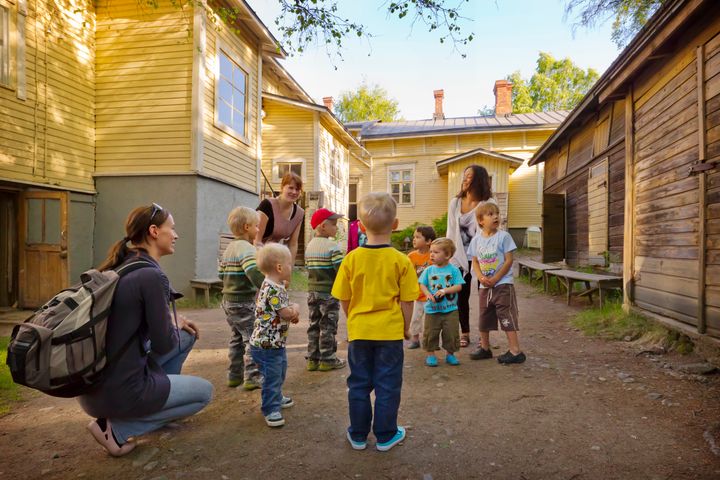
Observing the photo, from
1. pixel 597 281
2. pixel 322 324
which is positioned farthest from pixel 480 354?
pixel 597 281

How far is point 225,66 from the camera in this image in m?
9.66

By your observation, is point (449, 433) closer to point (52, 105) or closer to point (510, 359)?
point (510, 359)

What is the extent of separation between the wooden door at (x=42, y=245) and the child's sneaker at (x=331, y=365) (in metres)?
6.22

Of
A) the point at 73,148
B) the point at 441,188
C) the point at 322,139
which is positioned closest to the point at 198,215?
the point at 73,148

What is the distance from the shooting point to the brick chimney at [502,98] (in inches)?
992

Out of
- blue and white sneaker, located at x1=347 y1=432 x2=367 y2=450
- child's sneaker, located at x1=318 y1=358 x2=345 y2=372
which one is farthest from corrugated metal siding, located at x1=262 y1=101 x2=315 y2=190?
blue and white sneaker, located at x1=347 y1=432 x2=367 y2=450

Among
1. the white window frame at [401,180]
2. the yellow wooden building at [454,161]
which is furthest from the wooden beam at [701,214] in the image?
the white window frame at [401,180]

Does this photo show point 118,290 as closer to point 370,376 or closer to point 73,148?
point 370,376

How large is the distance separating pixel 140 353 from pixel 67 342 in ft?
1.26

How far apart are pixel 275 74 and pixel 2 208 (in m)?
8.79

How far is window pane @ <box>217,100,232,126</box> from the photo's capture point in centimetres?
946

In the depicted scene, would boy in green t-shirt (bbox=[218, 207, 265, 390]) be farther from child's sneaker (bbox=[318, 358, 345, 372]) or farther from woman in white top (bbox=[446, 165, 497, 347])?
woman in white top (bbox=[446, 165, 497, 347])

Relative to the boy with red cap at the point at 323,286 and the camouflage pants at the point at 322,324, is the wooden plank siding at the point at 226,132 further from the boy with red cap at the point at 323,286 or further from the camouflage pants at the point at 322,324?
the camouflage pants at the point at 322,324

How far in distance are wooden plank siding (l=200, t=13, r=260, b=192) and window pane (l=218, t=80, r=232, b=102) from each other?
0.31 metres
